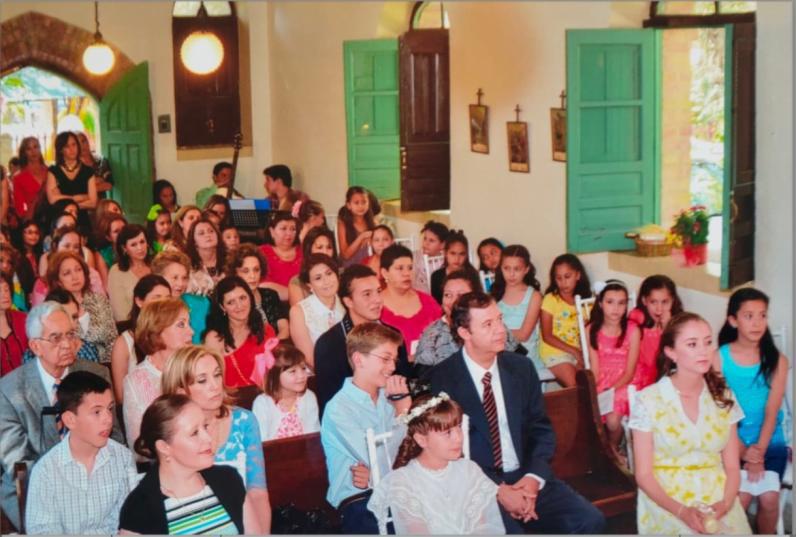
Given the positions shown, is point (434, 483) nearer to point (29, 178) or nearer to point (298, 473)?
point (298, 473)

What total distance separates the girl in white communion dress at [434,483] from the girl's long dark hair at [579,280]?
75.6 inches

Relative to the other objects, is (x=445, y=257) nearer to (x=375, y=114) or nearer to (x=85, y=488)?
(x=375, y=114)

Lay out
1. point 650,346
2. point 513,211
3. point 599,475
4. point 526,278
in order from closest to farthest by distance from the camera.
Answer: point 599,475
point 650,346
point 526,278
point 513,211

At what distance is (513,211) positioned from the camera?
6.91 m

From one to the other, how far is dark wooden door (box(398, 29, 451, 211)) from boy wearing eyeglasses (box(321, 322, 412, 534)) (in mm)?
2065

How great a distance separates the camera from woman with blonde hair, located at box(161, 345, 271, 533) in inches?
179

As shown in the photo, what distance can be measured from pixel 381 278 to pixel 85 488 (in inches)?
84.6

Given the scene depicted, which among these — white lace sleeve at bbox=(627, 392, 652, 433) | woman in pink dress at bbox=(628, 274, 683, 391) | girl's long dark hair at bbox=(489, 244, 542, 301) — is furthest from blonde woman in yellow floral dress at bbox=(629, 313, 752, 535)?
girl's long dark hair at bbox=(489, 244, 542, 301)

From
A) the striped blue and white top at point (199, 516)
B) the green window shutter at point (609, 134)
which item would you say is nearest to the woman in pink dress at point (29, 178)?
the striped blue and white top at point (199, 516)

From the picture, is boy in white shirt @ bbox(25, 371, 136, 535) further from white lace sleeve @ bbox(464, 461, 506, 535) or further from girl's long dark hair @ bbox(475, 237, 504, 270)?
girl's long dark hair @ bbox(475, 237, 504, 270)

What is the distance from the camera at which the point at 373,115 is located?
6.85 metres

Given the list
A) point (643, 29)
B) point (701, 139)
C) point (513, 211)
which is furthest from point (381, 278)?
point (701, 139)

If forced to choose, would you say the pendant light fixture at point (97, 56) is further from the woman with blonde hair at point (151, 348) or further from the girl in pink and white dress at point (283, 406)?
the girl in pink and white dress at point (283, 406)

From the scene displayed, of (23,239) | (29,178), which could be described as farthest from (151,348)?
(29,178)
